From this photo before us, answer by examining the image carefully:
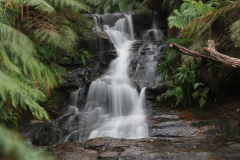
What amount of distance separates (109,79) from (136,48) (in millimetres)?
2726

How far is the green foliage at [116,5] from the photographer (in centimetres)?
1407

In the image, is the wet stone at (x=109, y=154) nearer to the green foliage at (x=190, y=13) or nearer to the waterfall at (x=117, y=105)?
the waterfall at (x=117, y=105)

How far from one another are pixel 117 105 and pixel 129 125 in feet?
5.49

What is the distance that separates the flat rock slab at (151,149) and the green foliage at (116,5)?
1083 cm

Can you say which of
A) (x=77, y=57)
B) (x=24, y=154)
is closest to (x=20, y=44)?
(x=24, y=154)

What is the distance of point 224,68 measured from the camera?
5035 millimetres

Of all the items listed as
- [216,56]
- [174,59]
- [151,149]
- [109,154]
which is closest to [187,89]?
[174,59]

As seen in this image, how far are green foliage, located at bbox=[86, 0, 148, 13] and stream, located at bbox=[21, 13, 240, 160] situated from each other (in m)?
4.79

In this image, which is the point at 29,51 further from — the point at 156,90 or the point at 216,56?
the point at 156,90

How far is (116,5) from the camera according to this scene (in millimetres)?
14875

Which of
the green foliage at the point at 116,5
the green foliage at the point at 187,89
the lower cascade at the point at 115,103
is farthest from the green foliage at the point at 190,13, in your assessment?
the green foliage at the point at 116,5

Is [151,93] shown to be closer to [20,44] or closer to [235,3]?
[235,3]

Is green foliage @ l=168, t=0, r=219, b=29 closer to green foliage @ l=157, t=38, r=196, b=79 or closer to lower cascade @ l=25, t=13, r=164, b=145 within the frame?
green foliage @ l=157, t=38, r=196, b=79

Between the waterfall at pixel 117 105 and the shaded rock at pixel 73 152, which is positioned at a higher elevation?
the waterfall at pixel 117 105
